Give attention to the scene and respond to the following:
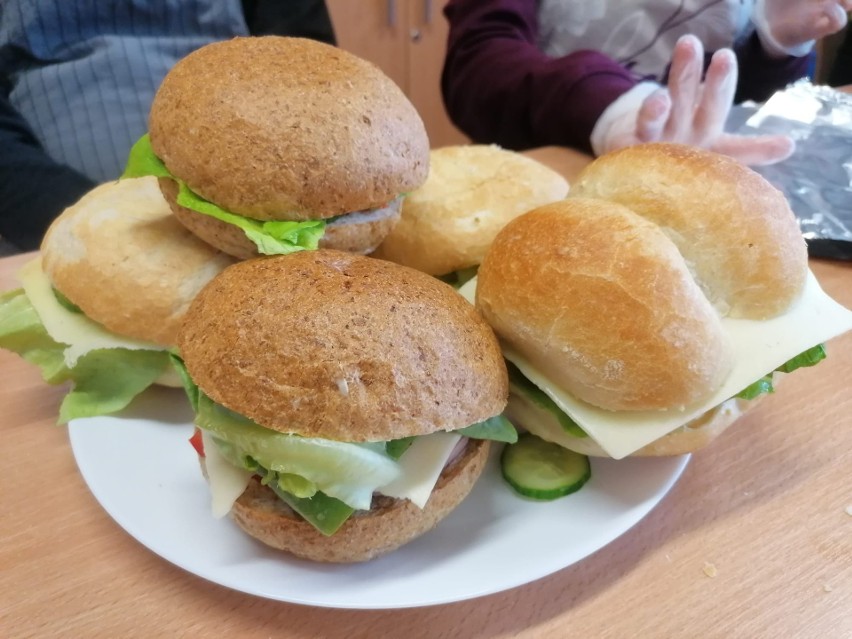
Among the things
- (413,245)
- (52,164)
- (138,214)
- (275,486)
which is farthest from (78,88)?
(275,486)

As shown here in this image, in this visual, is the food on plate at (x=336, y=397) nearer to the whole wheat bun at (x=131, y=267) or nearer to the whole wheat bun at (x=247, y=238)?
the whole wheat bun at (x=247, y=238)

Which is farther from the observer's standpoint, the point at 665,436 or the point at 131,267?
the point at 131,267

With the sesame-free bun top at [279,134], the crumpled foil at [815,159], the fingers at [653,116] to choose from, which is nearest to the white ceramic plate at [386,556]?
the sesame-free bun top at [279,134]

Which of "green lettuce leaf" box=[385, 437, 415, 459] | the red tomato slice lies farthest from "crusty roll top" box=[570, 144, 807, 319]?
the red tomato slice

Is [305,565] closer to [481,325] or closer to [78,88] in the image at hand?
[481,325]

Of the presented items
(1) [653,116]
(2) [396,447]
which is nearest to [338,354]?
(2) [396,447]

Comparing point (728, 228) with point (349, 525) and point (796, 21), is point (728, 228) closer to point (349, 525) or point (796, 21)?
point (349, 525)

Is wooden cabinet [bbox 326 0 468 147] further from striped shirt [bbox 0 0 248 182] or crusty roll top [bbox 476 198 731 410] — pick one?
crusty roll top [bbox 476 198 731 410]
